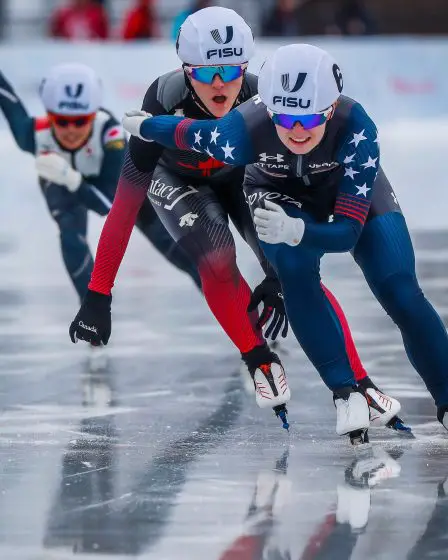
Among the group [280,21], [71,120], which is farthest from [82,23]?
[71,120]

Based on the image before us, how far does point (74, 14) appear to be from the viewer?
49.2 ft

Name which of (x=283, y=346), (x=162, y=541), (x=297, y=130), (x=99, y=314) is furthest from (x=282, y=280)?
(x=283, y=346)

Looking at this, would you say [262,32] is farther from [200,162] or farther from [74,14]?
[200,162]

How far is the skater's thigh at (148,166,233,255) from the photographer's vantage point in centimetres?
550

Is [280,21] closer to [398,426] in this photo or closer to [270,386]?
[270,386]

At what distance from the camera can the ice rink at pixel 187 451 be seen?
12.6ft

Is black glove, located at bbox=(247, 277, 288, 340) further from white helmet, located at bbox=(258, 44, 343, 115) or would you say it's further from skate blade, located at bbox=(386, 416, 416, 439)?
white helmet, located at bbox=(258, 44, 343, 115)

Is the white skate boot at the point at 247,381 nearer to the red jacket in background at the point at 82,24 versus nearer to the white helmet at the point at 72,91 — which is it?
the white helmet at the point at 72,91

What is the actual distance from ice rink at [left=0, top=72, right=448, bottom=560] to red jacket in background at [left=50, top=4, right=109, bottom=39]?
6.86 metres

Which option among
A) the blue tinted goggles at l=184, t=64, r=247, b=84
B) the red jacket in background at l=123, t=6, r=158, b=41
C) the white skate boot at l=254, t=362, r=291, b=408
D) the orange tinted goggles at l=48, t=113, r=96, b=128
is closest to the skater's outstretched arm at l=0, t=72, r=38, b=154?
the orange tinted goggles at l=48, t=113, r=96, b=128

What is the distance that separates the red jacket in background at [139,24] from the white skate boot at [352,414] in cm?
1041

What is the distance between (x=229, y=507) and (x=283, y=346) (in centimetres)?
288

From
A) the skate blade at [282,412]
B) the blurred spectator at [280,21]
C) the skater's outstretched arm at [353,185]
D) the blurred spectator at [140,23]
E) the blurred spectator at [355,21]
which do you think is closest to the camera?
the skater's outstretched arm at [353,185]

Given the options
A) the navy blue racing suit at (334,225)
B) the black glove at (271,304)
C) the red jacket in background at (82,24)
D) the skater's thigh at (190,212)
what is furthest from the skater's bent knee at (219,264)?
the red jacket in background at (82,24)
